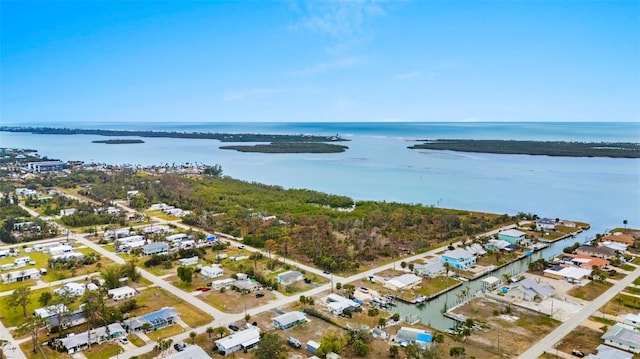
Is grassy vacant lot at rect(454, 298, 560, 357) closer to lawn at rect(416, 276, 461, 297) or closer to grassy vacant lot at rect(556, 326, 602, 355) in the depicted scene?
grassy vacant lot at rect(556, 326, 602, 355)

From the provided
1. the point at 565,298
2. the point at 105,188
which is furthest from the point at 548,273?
the point at 105,188

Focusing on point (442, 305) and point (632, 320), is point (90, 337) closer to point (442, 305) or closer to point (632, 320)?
point (442, 305)

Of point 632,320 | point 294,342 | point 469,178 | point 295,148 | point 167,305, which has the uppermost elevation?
point 295,148

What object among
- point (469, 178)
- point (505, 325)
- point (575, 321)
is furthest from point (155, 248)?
point (469, 178)

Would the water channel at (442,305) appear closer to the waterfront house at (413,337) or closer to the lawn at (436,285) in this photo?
the lawn at (436,285)

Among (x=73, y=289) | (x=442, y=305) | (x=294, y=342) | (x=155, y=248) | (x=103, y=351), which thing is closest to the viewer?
(x=103, y=351)

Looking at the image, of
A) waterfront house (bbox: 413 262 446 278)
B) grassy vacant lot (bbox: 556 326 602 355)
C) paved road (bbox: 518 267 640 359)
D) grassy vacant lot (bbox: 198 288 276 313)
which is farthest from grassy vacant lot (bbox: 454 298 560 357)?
grassy vacant lot (bbox: 198 288 276 313)
